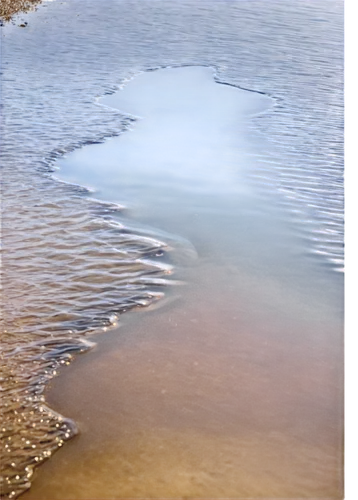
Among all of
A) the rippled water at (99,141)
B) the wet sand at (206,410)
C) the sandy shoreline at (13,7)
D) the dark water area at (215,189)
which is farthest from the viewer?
the sandy shoreline at (13,7)

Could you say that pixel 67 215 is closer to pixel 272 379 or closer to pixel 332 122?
pixel 272 379

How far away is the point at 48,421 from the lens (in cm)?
332

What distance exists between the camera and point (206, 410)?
3422mm

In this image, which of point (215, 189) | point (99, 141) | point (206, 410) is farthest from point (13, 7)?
point (206, 410)

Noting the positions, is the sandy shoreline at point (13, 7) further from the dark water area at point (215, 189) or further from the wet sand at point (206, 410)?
the wet sand at point (206, 410)

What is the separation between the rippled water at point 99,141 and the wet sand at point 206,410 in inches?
8.0

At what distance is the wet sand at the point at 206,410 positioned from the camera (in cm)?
298

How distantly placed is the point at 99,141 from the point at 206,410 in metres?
4.43

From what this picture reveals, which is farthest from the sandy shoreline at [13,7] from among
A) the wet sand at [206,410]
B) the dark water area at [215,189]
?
the wet sand at [206,410]

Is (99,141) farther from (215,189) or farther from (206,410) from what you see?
(206,410)

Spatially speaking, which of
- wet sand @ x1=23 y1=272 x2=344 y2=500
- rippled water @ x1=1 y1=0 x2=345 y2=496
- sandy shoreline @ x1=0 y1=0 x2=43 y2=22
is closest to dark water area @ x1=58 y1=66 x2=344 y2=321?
rippled water @ x1=1 y1=0 x2=345 y2=496

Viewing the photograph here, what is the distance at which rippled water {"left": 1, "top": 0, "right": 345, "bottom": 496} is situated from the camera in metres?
3.97

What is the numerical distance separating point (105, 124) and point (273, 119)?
77.8 inches
